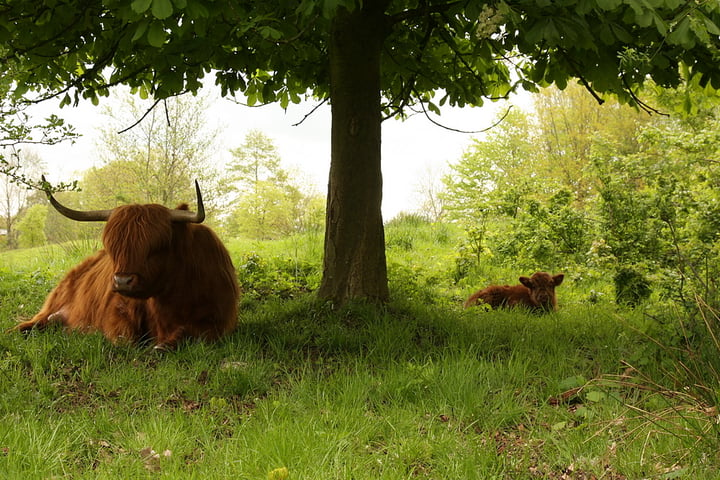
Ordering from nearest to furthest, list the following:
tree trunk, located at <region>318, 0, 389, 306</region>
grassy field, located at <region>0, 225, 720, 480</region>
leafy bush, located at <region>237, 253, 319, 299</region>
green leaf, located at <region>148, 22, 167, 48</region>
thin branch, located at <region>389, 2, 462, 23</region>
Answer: grassy field, located at <region>0, 225, 720, 480</region>
green leaf, located at <region>148, 22, 167, 48</region>
thin branch, located at <region>389, 2, 462, 23</region>
tree trunk, located at <region>318, 0, 389, 306</region>
leafy bush, located at <region>237, 253, 319, 299</region>

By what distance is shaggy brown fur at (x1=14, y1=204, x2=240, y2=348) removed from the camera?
15.8 ft

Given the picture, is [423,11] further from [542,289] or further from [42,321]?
[42,321]

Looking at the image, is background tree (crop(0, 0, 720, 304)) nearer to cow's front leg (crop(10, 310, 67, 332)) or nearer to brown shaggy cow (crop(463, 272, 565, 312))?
brown shaggy cow (crop(463, 272, 565, 312))

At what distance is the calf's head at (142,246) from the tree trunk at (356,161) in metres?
1.62

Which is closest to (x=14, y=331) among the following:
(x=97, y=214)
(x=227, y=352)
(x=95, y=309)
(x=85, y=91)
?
(x=95, y=309)

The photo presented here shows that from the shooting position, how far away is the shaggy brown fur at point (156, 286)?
4.81m

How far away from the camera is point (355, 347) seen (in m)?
5.02

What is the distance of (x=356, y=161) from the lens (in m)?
6.03

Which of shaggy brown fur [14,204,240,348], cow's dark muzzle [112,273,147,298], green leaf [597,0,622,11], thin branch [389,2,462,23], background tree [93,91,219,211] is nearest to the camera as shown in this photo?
green leaf [597,0,622,11]

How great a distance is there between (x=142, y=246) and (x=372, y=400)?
236cm

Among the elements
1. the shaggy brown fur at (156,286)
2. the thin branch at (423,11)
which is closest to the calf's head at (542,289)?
the thin branch at (423,11)

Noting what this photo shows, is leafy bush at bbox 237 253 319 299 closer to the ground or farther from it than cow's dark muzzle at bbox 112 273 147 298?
closer to the ground

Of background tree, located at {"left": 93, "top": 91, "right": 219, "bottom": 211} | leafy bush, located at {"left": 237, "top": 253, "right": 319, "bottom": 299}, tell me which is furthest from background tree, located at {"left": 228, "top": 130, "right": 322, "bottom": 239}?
leafy bush, located at {"left": 237, "top": 253, "right": 319, "bottom": 299}

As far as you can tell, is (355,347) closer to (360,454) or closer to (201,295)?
(201,295)
